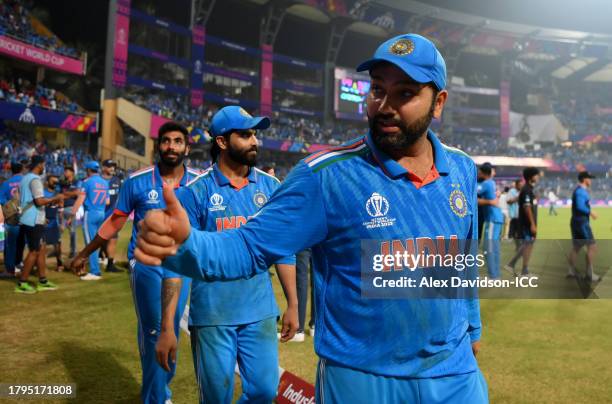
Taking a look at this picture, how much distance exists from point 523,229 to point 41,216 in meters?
9.56

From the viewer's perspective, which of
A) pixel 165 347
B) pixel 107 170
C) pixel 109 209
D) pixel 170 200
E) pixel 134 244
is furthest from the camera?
pixel 109 209

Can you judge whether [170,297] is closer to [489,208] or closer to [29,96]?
[489,208]

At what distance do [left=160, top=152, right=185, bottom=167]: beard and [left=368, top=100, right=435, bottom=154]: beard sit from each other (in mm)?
2875

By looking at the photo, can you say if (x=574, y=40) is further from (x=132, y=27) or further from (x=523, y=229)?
(x=523, y=229)

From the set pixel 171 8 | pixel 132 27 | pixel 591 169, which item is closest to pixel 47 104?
pixel 132 27

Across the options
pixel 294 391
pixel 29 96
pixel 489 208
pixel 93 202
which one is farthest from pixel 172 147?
pixel 29 96

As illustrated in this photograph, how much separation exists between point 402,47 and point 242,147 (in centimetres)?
201

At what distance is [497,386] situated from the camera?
4.80m

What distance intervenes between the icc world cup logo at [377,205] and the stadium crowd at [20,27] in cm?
3169

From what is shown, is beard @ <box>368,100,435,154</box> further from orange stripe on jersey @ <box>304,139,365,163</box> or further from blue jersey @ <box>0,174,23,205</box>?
blue jersey @ <box>0,174,23,205</box>

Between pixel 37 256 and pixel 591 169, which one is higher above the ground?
pixel 591 169

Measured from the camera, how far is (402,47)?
1.85m

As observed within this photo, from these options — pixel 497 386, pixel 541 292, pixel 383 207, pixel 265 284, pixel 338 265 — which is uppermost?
pixel 383 207

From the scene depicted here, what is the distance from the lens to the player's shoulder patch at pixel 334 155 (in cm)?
184
